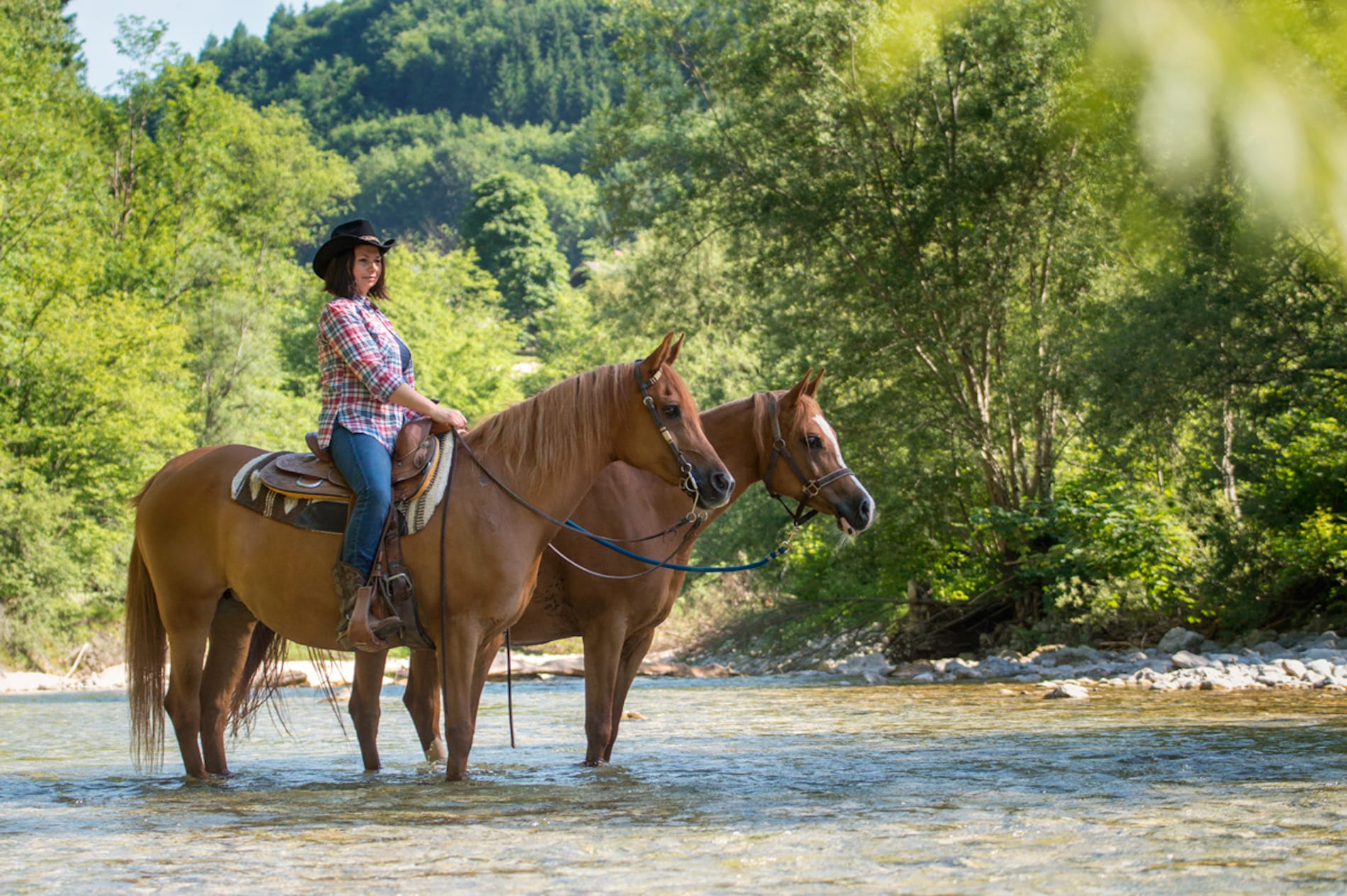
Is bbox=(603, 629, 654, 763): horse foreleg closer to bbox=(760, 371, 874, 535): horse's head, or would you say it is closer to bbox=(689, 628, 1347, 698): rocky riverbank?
bbox=(760, 371, 874, 535): horse's head

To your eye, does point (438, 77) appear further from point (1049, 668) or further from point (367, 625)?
point (367, 625)

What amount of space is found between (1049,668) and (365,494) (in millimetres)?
13624

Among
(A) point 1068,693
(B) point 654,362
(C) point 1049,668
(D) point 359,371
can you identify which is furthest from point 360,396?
(C) point 1049,668

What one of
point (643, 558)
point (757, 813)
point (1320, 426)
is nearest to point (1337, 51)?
point (1320, 426)

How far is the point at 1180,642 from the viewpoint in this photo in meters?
18.3

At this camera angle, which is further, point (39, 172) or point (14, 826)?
point (39, 172)

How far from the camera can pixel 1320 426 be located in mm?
16328

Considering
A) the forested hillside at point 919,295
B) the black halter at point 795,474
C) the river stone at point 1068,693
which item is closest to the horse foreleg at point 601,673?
the black halter at point 795,474

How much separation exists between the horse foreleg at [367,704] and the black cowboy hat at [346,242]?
2.39 meters

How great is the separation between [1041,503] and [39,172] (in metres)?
24.5

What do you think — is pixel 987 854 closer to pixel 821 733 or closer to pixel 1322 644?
pixel 821 733

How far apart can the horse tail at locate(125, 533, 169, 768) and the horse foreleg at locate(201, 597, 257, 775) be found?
258mm

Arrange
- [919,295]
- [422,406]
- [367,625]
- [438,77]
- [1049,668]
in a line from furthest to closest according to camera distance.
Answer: [438,77] < [919,295] < [1049,668] < [422,406] < [367,625]

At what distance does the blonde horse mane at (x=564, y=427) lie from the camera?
6656mm
